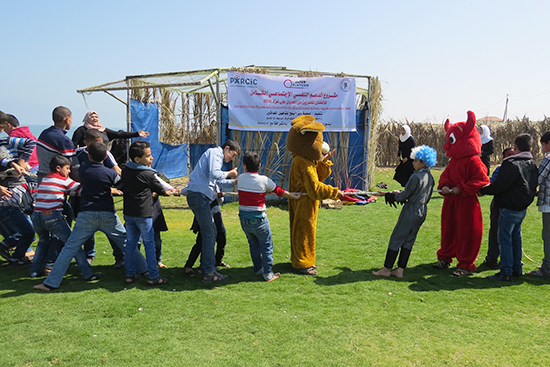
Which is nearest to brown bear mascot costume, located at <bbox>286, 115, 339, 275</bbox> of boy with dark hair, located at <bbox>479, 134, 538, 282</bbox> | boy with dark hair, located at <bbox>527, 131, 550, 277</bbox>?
boy with dark hair, located at <bbox>479, 134, 538, 282</bbox>

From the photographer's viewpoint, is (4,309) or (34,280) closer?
(4,309)

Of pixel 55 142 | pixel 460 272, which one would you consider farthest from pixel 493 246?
pixel 55 142

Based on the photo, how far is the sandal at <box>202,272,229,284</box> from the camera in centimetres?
496

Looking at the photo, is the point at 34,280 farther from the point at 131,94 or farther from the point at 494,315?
the point at 131,94

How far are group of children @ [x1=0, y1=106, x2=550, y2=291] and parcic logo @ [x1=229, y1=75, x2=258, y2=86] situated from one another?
16.3 feet

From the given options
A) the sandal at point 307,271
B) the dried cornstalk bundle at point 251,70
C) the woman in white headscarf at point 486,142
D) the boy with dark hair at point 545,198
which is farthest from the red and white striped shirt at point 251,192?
the dried cornstalk bundle at point 251,70

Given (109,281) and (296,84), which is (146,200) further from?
(296,84)

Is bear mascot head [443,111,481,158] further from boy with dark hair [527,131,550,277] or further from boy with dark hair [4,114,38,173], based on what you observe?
boy with dark hair [4,114,38,173]

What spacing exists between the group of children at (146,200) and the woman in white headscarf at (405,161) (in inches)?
152

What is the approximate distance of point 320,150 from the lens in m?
5.24

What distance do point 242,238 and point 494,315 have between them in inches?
161

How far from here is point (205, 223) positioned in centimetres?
487

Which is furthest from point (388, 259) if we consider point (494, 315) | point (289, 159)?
point (289, 159)

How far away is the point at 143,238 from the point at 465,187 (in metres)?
3.99
